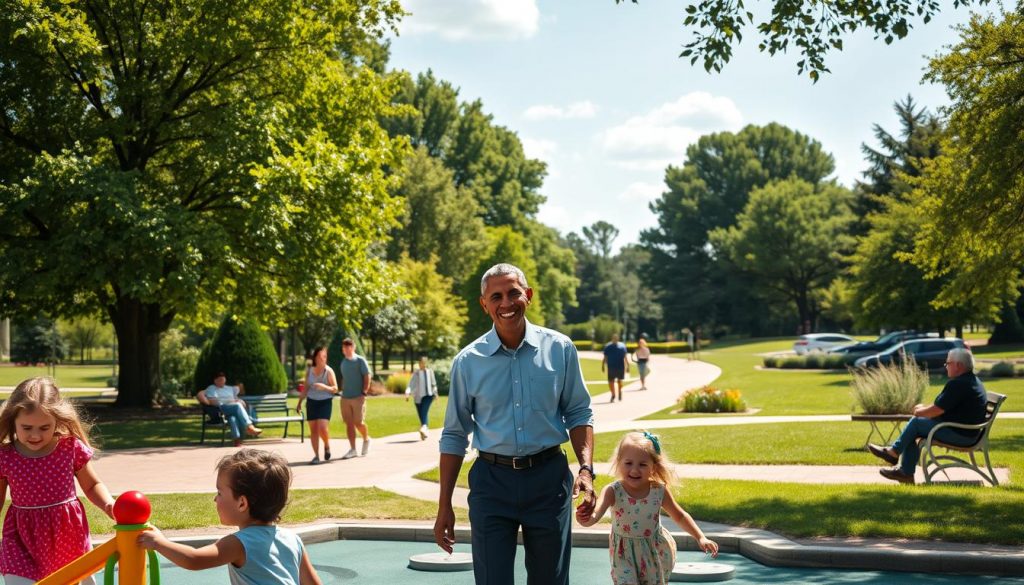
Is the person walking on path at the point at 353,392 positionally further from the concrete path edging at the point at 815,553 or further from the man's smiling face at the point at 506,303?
the man's smiling face at the point at 506,303

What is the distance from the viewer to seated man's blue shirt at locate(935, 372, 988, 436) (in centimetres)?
1246

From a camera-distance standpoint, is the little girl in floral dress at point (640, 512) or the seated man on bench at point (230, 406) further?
the seated man on bench at point (230, 406)

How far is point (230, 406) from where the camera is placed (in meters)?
20.3

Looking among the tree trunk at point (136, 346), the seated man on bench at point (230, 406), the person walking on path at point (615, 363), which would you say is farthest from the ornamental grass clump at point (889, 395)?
the tree trunk at point (136, 346)

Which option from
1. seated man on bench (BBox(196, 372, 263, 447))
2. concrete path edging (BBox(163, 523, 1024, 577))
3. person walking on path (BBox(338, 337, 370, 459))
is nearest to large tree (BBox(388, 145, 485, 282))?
seated man on bench (BBox(196, 372, 263, 447))

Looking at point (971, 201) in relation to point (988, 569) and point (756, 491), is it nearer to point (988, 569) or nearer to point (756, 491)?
point (756, 491)

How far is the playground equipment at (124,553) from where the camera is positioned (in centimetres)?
420

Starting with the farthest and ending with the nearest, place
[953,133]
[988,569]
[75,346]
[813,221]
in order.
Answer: [813,221], [75,346], [953,133], [988,569]

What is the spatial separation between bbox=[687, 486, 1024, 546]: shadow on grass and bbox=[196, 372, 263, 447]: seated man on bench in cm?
1152

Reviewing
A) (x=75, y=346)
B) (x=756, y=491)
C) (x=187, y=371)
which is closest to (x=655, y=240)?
(x=75, y=346)

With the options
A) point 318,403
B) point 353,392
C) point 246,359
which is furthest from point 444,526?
point 246,359

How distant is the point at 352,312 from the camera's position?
24156mm

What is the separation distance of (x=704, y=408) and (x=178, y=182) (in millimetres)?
13833

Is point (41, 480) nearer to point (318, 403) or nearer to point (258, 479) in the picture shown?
point (258, 479)
